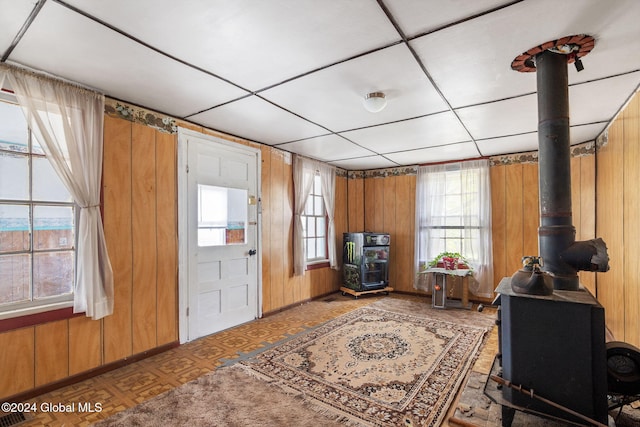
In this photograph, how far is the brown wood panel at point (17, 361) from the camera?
2.22m

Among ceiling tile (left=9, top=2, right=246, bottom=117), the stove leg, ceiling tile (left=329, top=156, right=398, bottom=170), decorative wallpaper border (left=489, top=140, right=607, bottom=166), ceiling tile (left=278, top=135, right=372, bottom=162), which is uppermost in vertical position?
ceiling tile (left=9, top=2, right=246, bottom=117)

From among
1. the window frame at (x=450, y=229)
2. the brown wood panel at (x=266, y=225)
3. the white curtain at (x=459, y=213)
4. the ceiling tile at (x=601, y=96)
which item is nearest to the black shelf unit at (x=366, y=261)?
the white curtain at (x=459, y=213)

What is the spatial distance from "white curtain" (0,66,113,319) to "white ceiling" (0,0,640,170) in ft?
0.60

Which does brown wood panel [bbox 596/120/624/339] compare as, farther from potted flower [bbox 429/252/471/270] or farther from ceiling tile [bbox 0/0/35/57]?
ceiling tile [bbox 0/0/35/57]

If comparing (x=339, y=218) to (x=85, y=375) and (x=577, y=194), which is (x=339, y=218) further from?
(x=85, y=375)

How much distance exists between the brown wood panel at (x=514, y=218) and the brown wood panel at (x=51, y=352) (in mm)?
5556

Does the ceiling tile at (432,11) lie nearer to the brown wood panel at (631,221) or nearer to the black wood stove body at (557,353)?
the black wood stove body at (557,353)

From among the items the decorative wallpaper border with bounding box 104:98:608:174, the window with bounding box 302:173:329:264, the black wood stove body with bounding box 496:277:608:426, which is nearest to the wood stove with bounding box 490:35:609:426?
the black wood stove body with bounding box 496:277:608:426

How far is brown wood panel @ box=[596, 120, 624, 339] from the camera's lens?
3.03 m

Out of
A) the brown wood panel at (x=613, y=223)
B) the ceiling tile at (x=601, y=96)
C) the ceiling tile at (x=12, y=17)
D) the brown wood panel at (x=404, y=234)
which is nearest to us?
the ceiling tile at (x=12, y=17)

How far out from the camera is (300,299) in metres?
5.04

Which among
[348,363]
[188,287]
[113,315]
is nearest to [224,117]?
[188,287]

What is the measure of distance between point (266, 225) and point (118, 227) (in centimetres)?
193

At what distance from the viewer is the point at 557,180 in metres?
1.94
